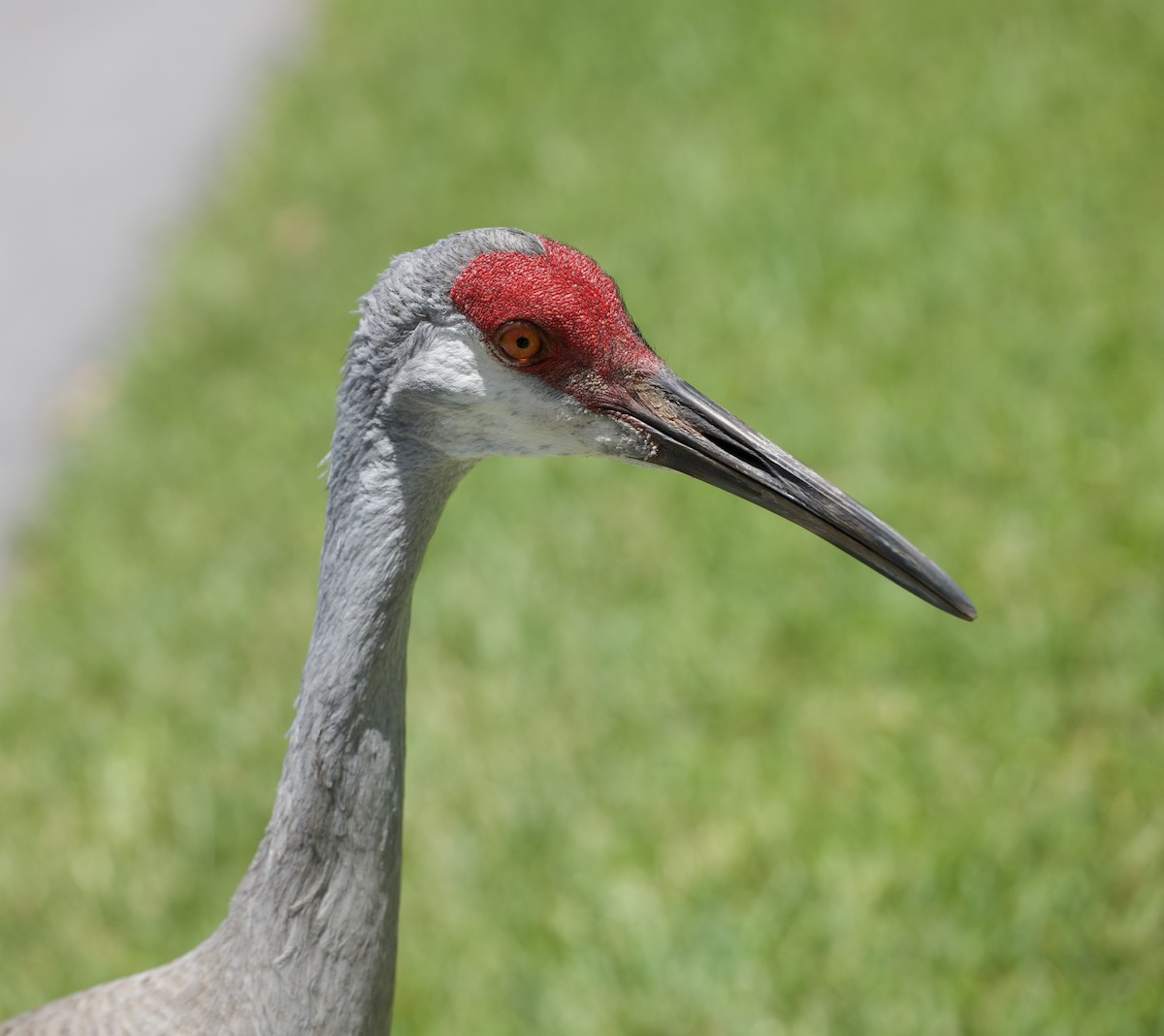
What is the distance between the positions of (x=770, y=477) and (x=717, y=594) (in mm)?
2414

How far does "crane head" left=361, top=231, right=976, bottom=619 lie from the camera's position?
208cm

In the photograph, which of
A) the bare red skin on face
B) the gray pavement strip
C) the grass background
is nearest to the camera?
the bare red skin on face

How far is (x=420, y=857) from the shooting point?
3953 millimetres

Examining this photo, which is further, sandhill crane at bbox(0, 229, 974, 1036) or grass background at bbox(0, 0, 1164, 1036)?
grass background at bbox(0, 0, 1164, 1036)

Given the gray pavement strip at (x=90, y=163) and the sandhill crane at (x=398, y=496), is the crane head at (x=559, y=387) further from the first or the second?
the gray pavement strip at (x=90, y=163)

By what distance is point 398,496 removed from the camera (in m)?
2.13

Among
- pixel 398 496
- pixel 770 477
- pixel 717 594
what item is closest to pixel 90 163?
pixel 717 594

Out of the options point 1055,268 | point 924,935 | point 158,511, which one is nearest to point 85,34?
point 158,511

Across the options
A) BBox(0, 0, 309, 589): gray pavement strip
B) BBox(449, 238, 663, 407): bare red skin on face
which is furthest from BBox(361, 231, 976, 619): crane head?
BBox(0, 0, 309, 589): gray pavement strip

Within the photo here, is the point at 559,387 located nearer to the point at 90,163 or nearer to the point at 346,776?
the point at 346,776

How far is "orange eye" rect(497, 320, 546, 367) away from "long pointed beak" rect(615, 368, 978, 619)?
17 centimetres

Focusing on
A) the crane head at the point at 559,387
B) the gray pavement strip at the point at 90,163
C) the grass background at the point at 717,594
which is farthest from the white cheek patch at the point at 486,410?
the gray pavement strip at the point at 90,163

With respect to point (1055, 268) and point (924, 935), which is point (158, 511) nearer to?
point (924, 935)

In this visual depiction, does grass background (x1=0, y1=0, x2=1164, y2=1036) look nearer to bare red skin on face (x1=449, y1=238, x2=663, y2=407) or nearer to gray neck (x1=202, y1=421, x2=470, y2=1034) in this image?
gray neck (x1=202, y1=421, x2=470, y2=1034)
